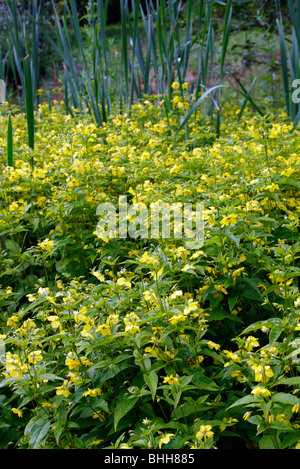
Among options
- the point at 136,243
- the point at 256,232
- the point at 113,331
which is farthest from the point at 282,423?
the point at 136,243

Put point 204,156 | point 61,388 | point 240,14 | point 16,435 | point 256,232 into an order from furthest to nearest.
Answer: point 240,14
point 204,156
point 256,232
point 16,435
point 61,388

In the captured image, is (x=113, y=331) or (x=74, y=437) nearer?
(x=74, y=437)

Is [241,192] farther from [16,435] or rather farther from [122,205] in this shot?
[16,435]

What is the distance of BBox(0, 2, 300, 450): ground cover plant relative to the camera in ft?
4.02

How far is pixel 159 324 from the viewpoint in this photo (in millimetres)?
1354

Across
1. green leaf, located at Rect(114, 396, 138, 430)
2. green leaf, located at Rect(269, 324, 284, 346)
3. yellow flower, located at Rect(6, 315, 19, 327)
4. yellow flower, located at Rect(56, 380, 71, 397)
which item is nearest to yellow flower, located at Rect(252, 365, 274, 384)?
green leaf, located at Rect(269, 324, 284, 346)

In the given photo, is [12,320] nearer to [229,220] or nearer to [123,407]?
[123,407]

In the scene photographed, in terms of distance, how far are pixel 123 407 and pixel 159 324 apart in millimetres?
255

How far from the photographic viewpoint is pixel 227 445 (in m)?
1.31

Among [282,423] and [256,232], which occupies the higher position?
[256,232]

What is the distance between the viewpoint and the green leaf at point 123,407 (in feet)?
4.00

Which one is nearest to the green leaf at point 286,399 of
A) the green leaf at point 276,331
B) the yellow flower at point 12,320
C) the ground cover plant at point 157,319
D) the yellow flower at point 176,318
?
the ground cover plant at point 157,319

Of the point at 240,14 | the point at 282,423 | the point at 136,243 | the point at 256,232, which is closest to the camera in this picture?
the point at 282,423

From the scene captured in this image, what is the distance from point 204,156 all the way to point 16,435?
63.8 inches
